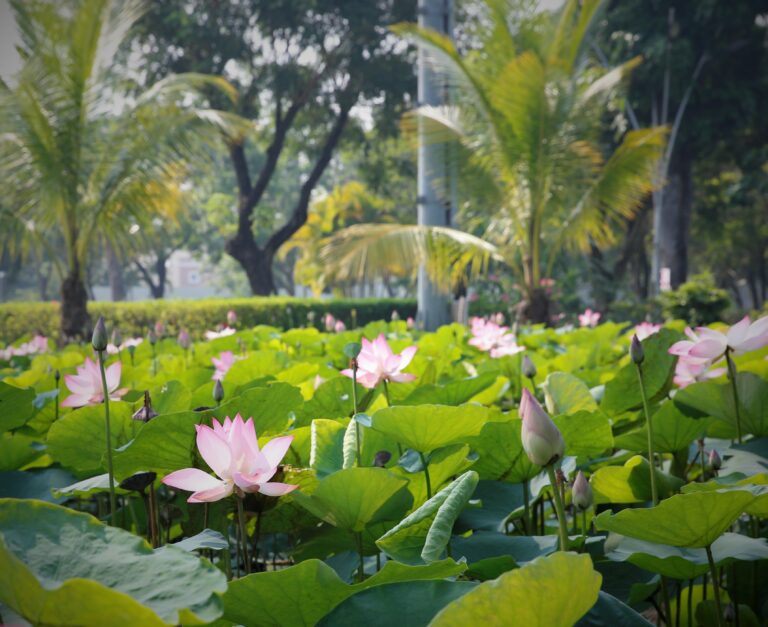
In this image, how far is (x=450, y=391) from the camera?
1.52m

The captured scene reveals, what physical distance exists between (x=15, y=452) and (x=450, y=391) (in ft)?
2.75

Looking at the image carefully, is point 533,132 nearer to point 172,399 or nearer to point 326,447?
point 172,399

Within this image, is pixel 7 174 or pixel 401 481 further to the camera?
pixel 7 174

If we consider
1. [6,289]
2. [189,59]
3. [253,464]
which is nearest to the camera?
[253,464]

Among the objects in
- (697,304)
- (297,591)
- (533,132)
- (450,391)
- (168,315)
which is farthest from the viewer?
(168,315)

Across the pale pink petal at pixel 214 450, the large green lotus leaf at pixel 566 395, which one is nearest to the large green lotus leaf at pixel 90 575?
the pale pink petal at pixel 214 450

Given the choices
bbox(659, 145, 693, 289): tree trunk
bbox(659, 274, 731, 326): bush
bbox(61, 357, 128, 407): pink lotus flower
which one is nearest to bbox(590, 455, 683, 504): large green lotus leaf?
bbox(61, 357, 128, 407): pink lotus flower

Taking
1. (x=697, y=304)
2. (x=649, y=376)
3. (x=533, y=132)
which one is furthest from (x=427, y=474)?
(x=697, y=304)

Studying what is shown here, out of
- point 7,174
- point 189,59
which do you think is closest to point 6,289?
point 189,59

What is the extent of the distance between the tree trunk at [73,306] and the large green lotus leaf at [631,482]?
8524 mm

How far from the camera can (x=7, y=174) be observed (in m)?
8.78

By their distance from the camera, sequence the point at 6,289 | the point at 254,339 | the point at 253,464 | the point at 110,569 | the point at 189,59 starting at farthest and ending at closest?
the point at 6,289 → the point at 189,59 → the point at 254,339 → the point at 253,464 → the point at 110,569

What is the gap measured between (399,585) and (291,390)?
21.3 inches

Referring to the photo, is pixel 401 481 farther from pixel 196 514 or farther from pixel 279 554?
pixel 279 554
